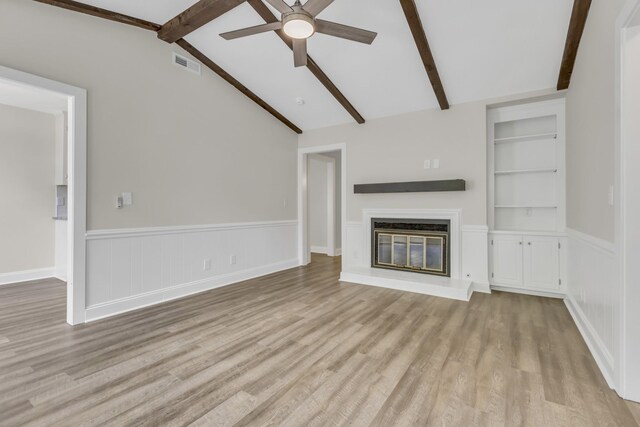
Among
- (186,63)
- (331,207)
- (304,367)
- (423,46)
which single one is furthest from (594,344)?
(331,207)

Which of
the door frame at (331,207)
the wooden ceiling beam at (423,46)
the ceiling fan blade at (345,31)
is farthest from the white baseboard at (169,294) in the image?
the wooden ceiling beam at (423,46)

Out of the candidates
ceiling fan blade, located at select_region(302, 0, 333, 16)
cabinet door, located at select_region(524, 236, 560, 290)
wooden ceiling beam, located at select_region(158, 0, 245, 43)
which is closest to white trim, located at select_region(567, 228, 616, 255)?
cabinet door, located at select_region(524, 236, 560, 290)

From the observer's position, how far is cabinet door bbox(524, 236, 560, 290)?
3750 millimetres

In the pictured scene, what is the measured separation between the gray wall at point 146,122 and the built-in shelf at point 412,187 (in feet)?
5.83

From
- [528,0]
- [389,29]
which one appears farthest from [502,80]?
[389,29]

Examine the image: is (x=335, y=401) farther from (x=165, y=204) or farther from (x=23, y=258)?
(x=23, y=258)

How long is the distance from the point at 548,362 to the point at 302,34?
3.26m

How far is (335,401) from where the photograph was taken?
177cm

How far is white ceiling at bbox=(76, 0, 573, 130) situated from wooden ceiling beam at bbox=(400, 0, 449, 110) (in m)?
0.11

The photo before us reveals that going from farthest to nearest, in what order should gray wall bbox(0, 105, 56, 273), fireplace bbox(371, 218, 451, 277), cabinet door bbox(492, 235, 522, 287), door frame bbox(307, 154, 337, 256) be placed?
door frame bbox(307, 154, 337, 256) → gray wall bbox(0, 105, 56, 273) → fireplace bbox(371, 218, 451, 277) → cabinet door bbox(492, 235, 522, 287)

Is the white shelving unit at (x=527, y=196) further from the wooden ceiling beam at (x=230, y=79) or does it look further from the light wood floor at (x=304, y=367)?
the wooden ceiling beam at (x=230, y=79)

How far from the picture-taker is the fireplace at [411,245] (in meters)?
4.31

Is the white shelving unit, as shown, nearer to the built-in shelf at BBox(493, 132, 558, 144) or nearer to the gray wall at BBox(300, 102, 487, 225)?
the built-in shelf at BBox(493, 132, 558, 144)

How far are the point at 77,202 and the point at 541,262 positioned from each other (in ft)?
17.5
